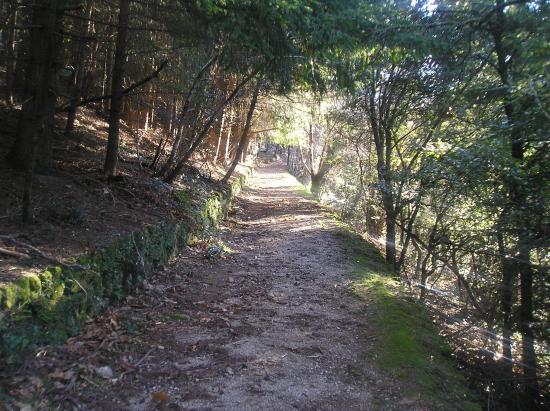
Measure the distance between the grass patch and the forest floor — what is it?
0.10 metres

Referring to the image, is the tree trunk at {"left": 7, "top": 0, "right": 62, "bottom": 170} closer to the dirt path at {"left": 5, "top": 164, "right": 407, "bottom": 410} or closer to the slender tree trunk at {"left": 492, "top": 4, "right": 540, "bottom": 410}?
the dirt path at {"left": 5, "top": 164, "right": 407, "bottom": 410}

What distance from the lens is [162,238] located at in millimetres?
7531

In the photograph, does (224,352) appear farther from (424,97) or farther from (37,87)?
(424,97)

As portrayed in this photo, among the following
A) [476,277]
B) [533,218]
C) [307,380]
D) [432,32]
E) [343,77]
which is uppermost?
[432,32]

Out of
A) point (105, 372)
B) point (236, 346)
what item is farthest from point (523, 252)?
point (105, 372)

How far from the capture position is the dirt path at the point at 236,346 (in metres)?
4.05

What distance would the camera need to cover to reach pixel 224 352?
4.91m

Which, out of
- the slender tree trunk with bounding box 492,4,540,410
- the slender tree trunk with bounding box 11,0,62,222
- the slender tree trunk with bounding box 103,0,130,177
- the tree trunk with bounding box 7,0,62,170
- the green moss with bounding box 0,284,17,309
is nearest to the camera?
the green moss with bounding box 0,284,17,309

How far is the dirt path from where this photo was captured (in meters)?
4.05

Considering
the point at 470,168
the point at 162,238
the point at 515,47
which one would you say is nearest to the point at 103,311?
the point at 162,238

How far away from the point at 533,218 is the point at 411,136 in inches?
329

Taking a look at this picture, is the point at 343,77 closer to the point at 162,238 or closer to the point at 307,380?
the point at 162,238

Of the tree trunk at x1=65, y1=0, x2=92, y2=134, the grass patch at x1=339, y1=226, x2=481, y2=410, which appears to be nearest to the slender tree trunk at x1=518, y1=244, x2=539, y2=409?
the grass patch at x1=339, y1=226, x2=481, y2=410

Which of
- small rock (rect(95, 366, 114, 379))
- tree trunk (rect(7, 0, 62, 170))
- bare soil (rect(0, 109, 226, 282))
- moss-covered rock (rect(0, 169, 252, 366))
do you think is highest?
tree trunk (rect(7, 0, 62, 170))
